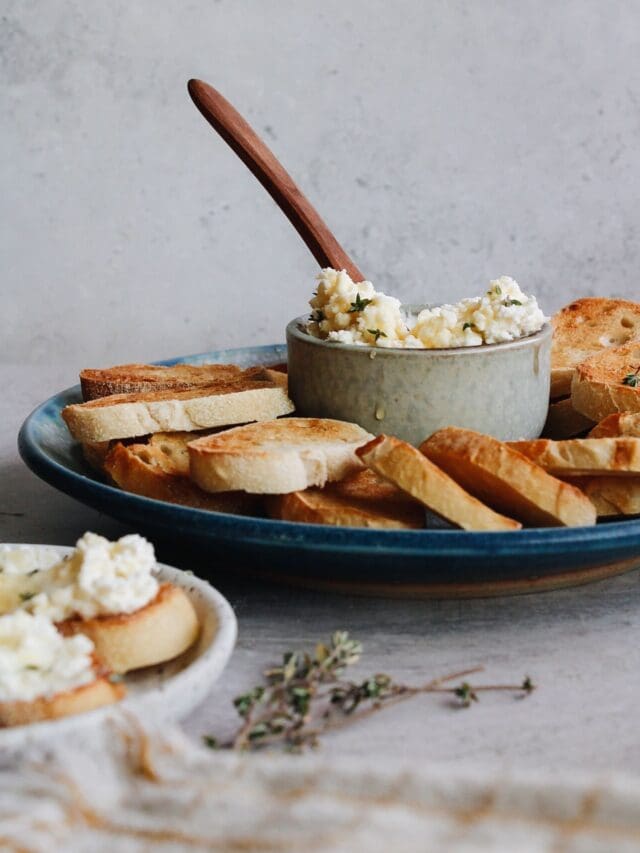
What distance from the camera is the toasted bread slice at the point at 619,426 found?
1829 millimetres

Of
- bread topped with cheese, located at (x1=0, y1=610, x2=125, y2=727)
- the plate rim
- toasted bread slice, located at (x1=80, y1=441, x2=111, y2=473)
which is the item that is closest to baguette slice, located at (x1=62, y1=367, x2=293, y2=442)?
toasted bread slice, located at (x1=80, y1=441, x2=111, y2=473)

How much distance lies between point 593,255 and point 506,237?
38 cm

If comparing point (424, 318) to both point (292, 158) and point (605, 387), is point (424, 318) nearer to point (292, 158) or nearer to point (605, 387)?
point (605, 387)

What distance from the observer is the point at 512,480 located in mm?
1589

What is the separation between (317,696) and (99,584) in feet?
0.99

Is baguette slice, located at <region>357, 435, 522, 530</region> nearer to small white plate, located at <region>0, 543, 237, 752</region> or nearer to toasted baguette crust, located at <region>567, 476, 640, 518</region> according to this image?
toasted baguette crust, located at <region>567, 476, 640, 518</region>

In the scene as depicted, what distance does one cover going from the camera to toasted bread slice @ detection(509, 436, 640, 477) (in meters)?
1.63

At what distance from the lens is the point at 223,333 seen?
4855 mm

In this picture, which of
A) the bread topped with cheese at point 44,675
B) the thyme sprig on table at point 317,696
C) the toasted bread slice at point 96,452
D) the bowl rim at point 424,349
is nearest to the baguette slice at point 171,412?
the toasted bread slice at point 96,452

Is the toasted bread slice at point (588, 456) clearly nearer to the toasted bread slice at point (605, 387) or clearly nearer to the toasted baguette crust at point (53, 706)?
the toasted bread slice at point (605, 387)

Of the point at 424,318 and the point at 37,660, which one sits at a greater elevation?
the point at 424,318

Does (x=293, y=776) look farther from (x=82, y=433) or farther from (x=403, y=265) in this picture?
(x=403, y=265)

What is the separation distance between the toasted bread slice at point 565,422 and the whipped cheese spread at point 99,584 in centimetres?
113

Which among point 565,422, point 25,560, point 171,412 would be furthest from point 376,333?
point 25,560
